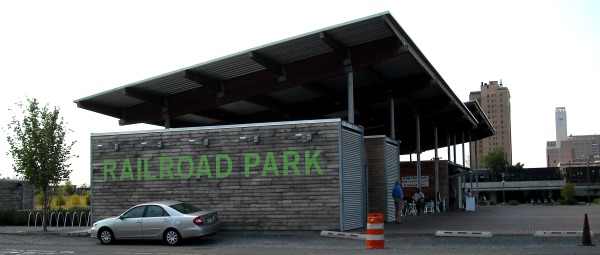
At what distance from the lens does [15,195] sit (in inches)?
1532

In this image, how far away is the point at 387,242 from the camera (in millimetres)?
18453

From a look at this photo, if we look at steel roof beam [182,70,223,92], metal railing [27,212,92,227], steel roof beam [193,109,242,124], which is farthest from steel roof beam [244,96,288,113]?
metal railing [27,212,92,227]

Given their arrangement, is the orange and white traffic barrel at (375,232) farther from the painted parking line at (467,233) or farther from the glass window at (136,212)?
the glass window at (136,212)

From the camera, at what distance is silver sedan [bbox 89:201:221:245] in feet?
62.4

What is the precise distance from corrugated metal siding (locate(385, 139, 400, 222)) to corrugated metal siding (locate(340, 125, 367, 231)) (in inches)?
79.0

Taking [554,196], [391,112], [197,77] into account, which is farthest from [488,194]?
[197,77]

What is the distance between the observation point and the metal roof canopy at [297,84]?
2205cm

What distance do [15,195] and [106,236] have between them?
21692 mm

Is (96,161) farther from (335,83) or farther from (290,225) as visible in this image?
(335,83)

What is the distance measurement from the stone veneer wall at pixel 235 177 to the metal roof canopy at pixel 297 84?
2.44 metres

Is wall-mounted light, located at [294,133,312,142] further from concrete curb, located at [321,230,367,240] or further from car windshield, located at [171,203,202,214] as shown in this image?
car windshield, located at [171,203,202,214]

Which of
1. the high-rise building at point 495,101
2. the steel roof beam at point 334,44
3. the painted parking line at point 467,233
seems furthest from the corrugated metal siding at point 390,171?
the high-rise building at point 495,101

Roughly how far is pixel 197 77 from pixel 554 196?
83.3 metres

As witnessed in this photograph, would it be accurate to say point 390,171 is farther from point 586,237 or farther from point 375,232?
point 586,237
